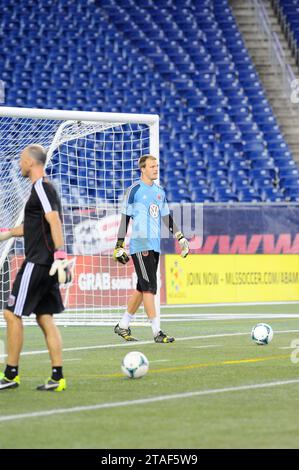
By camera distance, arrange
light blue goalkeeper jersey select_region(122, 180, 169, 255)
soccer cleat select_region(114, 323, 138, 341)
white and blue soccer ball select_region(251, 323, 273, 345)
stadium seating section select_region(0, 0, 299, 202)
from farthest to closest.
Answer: stadium seating section select_region(0, 0, 299, 202) → soccer cleat select_region(114, 323, 138, 341) → light blue goalkeeper jersey select_region(122, 180, 169, 255) → white and blue soccer ball select_region(251, 323, 273, 345)

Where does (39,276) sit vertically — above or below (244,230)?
below

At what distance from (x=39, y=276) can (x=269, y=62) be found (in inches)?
999

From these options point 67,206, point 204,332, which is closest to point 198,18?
point 67,206

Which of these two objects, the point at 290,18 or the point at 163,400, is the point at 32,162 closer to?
the point at 163,400

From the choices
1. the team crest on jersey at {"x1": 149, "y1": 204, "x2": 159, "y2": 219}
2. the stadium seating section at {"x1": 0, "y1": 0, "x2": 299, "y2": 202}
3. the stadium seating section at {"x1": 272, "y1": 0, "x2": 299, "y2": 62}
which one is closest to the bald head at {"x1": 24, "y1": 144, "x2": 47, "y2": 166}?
the team crest on jersey at {"x1": 149, "y1": 204, "x2": 159, "y2": 219}

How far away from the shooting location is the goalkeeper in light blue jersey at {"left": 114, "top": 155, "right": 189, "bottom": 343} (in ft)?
45.7

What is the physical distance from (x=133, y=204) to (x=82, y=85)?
53.9 feet

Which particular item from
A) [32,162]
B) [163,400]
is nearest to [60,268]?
[32,162]

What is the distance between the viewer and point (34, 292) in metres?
9.11

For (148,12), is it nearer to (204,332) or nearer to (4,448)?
(204,332)

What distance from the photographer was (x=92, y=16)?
3284 cm

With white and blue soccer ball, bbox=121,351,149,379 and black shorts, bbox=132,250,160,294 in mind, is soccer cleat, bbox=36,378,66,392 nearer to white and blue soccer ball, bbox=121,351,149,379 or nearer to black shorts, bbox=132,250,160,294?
white and blue soccer ball, bbox=121,351,149,379

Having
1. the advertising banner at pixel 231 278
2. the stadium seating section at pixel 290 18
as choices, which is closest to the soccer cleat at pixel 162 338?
the advertising banner at pixel 231 278

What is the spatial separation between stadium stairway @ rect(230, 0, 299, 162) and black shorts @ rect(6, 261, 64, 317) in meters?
22.9
